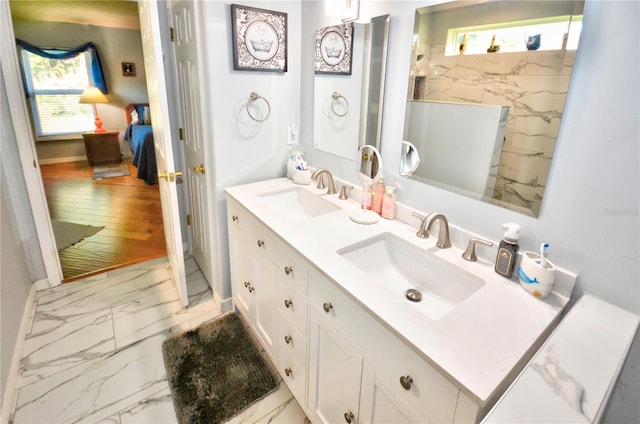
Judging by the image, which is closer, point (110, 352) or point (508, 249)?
point (508, 249)

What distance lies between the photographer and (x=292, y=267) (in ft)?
4.35

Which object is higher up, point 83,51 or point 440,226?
point 83,51

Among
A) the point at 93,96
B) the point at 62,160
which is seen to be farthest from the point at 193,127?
the point at 62,160

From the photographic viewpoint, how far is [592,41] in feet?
2.88

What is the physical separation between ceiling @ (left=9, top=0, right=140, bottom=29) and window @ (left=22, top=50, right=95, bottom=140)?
0.57 metres

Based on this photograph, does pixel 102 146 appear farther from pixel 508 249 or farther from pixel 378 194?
pixel 508 249

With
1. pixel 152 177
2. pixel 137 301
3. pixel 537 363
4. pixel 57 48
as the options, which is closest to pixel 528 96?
pixel 537 363

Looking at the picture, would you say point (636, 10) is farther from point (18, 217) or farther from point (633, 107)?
point (18, 217)

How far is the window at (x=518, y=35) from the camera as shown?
90 centimetres

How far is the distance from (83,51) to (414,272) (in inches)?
265

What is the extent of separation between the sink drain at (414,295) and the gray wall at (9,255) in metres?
1.85

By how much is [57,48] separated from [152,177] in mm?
2923

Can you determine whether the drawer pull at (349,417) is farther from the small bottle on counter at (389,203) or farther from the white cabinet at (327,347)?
the small bottle on counter at (389,203)

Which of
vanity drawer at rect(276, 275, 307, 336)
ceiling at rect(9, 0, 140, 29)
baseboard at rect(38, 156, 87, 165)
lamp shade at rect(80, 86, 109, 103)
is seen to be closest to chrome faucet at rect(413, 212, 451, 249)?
vanity drawer at rect(276, 275, 307, 336)
